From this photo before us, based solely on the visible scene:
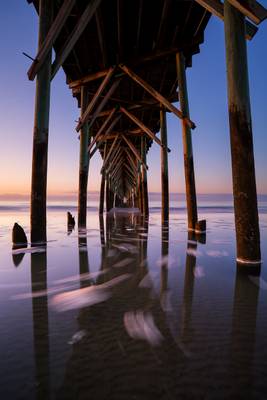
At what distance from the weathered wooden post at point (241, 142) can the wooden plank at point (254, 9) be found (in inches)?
11.2

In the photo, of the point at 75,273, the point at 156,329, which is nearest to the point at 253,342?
the point at 156,329

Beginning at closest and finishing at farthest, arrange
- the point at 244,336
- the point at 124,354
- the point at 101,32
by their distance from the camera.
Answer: the point at 124,354 → the point at 244,336 → the point at 101,32

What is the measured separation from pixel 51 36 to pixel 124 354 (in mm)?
4580

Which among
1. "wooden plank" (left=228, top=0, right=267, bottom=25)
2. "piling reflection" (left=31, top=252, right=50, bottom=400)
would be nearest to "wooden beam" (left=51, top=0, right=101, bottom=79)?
"wooden plank" (left=228, top=0, right=267, bottom=25)

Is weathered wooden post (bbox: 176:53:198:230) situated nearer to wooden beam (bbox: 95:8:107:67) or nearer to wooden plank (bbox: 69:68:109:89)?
wooden beam (bbox: 95:8:107:67)

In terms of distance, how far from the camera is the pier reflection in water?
2.96 feet

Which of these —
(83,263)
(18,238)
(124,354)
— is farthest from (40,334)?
(18,238)

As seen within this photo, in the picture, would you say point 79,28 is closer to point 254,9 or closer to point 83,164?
point 254,9

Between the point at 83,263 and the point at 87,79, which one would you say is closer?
the point at 83,263

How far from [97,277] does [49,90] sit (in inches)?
134

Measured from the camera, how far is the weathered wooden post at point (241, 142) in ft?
8.92

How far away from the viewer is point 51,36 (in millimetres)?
3859

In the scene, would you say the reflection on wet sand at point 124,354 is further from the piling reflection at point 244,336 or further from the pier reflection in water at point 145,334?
the piling reflection at point 244,336

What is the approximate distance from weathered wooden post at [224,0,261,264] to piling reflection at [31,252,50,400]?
7.39 feet
